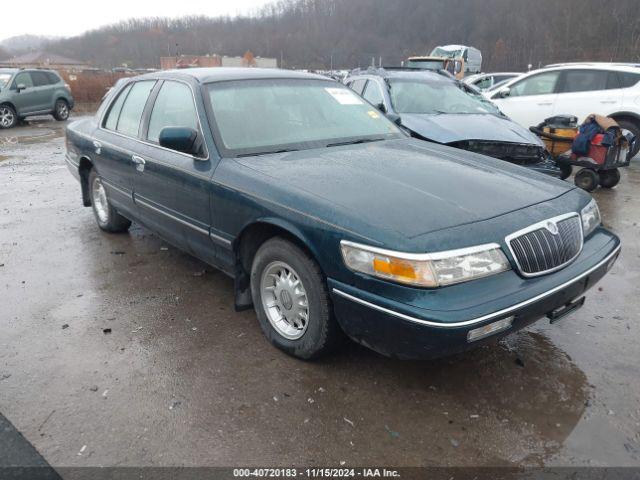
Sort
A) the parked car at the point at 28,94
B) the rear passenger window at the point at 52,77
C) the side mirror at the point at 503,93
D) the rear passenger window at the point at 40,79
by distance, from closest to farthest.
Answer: the side mirror at the point at 503,93
the parked car at the point at 28,94
the rear passenger window at the point at 40,79
the rear passenger window at the point at 52,77

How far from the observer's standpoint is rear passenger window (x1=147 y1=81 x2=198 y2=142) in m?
3.51

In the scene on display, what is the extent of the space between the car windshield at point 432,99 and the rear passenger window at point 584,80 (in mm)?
2708

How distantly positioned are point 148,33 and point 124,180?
3719 inches

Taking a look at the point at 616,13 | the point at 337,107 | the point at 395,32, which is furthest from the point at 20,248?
the point at 395,32

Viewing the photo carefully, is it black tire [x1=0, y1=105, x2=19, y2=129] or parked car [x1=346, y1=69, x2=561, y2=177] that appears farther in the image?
black tire [x1=0, y1=105, x2=19, y2=129]

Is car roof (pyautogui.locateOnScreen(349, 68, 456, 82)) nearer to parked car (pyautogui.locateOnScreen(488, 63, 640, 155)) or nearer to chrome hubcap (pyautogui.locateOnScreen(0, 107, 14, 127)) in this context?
parked car (pyautogui.locateOnScreen(488, 63, 640, 155))

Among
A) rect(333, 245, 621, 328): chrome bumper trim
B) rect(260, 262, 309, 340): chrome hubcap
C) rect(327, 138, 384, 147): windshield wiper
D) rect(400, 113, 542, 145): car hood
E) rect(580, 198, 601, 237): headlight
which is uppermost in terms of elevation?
rect(327, 138, 384, 147): windshield wiper

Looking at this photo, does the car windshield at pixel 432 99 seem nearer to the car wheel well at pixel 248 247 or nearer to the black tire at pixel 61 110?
the car wheel well at pixel 248 247

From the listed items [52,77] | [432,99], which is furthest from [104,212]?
[52,77]

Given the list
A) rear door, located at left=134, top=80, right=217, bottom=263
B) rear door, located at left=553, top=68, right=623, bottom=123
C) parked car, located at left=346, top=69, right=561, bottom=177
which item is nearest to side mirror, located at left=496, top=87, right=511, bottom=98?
rear door, located at left=553, top=68, right=623, bottom=123

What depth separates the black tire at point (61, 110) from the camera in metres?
16.0

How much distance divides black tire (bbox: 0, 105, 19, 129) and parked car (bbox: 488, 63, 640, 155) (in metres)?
13.7

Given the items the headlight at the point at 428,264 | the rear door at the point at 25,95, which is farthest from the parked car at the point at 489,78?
the headlight at the point at 428,264

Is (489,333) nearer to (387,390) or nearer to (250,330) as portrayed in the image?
(387,390)
